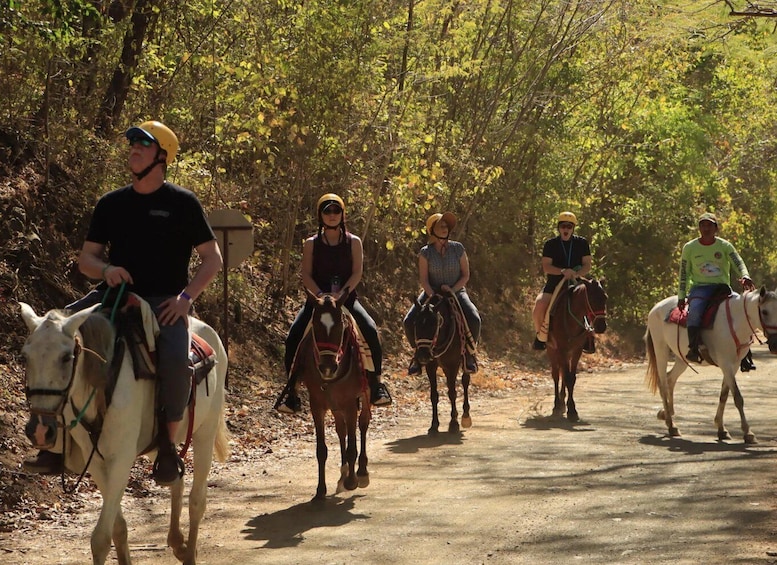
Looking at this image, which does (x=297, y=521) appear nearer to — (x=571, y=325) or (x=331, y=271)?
(x=331, y=271)

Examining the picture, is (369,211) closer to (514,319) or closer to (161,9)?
(161,9)

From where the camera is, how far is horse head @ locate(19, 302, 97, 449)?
19.0 feet

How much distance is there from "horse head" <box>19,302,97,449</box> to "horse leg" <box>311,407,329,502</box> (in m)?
4.08

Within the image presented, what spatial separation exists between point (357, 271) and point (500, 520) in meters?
2.72

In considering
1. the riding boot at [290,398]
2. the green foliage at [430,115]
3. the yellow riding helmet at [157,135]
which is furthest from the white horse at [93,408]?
the green foliage at [430,115]

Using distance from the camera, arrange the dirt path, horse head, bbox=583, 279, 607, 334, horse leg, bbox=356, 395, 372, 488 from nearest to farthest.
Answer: the dirt path, horse leg, bbox=356, 395, 372, 488, horse head, bbox=583, 279, 607, 334

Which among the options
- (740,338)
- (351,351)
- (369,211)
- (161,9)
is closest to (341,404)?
(351,351)

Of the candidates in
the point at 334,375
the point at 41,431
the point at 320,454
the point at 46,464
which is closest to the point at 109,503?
the point at 46,464

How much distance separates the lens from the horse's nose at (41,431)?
5.76 m

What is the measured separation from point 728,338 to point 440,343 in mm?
3491

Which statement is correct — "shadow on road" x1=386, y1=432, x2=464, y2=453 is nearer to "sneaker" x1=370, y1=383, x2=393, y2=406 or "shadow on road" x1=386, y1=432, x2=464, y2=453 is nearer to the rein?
the rein

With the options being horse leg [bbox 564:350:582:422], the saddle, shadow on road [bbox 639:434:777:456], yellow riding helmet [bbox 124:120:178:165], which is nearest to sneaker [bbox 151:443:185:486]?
yellow riding helmet [bbox 124:120:178:165]

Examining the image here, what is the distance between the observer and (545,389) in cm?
2094

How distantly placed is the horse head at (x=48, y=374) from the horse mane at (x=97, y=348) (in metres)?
0.22
